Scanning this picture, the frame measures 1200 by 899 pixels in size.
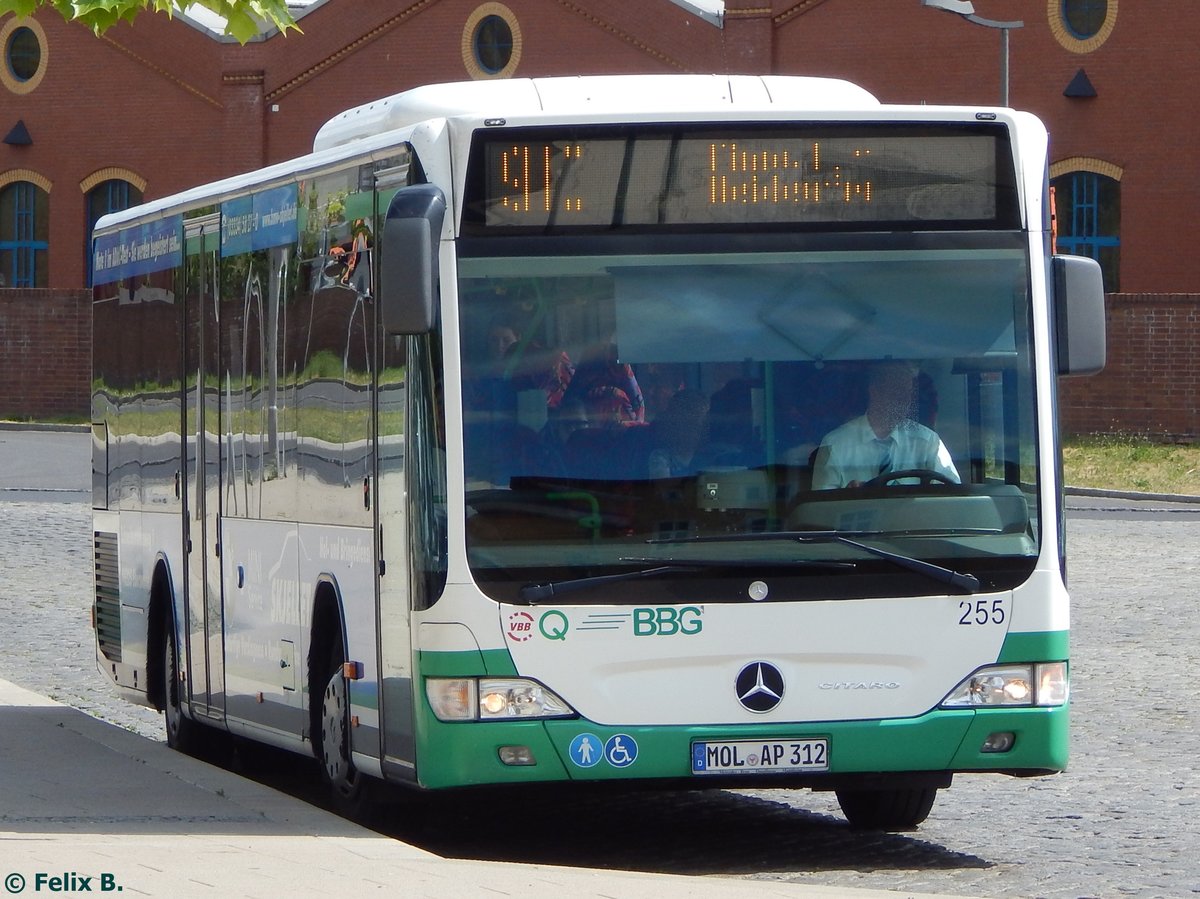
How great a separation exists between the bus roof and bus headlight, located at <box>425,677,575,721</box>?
5.98 ft

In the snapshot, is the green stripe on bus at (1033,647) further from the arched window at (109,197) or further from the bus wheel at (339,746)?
the arched window at (109,197)

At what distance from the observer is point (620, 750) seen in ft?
24.9

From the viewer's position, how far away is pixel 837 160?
26.1ft

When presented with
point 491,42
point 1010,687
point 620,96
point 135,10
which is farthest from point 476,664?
point 491,42

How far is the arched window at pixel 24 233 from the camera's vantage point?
171 ft

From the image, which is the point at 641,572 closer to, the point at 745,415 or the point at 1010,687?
the point at 745,415

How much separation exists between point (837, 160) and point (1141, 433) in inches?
1264

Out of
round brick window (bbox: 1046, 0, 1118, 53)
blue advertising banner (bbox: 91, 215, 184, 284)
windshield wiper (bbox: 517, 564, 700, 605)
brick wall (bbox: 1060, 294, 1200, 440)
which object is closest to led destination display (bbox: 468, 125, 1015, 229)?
windshield wiper (bbox: 517, 564, 700, 605)

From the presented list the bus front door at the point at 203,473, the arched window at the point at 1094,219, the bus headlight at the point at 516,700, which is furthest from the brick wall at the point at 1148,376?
the bus headlight at the point at 516,700

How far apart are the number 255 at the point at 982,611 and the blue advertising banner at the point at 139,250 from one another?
4.72m

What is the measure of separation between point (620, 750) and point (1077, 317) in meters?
2.12

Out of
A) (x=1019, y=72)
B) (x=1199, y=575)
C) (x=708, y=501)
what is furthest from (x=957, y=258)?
(x=1019, y=72)

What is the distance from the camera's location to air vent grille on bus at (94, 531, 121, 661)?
12.3m

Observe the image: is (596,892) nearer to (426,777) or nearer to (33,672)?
(426,777)
